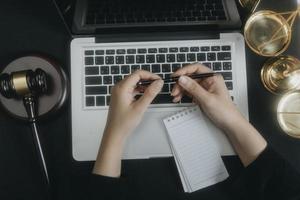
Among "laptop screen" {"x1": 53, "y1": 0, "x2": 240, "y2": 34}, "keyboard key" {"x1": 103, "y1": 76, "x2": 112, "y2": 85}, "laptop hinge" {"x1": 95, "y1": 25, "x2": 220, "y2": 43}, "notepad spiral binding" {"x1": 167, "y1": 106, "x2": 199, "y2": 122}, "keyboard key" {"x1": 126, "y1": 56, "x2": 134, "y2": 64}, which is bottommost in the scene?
"notepad spiral binding" {"x1": 167, "y1": 106, "x2": 199, "y2": 122}

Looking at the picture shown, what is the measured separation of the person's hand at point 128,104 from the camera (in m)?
0.80

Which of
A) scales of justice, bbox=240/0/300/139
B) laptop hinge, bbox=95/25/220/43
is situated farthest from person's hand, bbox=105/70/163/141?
scales of justice, bbox=240/0/300/139

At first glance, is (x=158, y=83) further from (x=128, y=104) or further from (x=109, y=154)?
(x=109, y=154)

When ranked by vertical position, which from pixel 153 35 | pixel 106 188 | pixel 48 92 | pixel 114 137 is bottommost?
pixel 106 188

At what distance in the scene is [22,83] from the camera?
2.71ft

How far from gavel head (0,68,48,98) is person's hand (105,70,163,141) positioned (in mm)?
165

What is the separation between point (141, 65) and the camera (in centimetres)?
87

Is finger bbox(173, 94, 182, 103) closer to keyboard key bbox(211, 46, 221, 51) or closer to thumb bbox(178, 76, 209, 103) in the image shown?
thumb bbox(178, 76, 209, 103)

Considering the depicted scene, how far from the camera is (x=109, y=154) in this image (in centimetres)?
82

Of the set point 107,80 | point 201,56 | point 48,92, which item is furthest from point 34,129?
point 201,56

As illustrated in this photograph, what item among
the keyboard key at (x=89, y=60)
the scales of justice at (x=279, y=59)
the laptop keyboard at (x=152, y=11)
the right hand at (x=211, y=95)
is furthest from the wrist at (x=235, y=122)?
the keyboard key at (x=89, y=60)

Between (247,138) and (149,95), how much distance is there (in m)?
0.23

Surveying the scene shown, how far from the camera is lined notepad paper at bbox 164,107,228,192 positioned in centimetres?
85

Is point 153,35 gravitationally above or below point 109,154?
above
